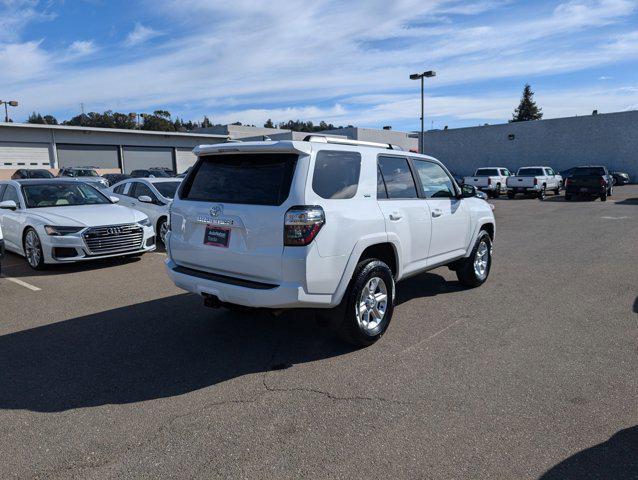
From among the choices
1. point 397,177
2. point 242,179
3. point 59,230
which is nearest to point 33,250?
point 59,230

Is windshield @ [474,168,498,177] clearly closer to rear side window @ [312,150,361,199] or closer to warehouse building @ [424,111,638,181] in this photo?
warehouse building @ [424,111,638,181]

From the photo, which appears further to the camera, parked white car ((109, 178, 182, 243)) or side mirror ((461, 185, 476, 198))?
parked white car ((109, 178, 182, 243))

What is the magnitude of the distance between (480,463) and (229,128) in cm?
6487

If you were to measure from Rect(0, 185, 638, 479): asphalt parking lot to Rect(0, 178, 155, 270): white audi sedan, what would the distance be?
1.55 meters

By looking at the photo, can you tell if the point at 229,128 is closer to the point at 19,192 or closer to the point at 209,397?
the point at 19,192

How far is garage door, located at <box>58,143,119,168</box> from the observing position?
40281mm

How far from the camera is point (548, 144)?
43750mm

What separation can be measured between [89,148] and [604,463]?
1775 inches

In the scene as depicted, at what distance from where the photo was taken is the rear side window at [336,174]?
4250 mm

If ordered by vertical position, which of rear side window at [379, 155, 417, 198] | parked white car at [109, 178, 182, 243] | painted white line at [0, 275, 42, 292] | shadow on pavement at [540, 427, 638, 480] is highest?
rear side window at [379, 155, 417, 198]

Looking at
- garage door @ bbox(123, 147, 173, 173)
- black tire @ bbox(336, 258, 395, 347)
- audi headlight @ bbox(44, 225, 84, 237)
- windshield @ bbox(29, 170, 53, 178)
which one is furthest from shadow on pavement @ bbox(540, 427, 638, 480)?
garage door @ bbox(123, 147, 173, 173)

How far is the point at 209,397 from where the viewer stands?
3.78 m

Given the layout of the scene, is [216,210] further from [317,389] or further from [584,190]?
[584,190]

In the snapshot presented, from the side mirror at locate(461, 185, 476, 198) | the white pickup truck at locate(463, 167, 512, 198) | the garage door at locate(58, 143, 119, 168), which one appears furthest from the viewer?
the garage door at locate(58, 143, 119, 168)
